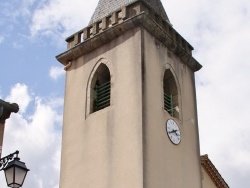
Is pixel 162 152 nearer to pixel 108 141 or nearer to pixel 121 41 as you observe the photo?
pixel 108 141

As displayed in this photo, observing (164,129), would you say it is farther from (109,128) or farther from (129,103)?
(109,128)

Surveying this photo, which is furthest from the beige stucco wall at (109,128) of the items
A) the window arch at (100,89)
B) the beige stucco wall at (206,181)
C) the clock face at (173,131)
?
the beige stucco wall at (206,181)

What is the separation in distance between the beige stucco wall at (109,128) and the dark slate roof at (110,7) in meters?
1.34

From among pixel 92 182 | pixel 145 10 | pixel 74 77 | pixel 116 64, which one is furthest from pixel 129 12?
pixel 92 182

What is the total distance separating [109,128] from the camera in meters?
14.6

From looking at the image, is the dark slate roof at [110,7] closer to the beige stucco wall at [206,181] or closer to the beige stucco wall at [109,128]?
the beige stucco wall at [109,128]

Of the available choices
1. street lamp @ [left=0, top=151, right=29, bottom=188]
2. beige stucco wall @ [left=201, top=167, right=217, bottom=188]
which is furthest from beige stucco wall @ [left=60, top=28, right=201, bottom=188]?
street lamp @ [left=0, top=151, right=29, bottom=188]

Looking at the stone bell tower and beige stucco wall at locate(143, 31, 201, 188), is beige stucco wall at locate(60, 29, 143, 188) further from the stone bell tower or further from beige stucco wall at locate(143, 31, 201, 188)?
beige stucco wall at locate(143, 31, 201, 188)

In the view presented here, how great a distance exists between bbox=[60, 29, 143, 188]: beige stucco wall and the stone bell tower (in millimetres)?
25

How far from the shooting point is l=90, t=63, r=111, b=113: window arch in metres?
15.6

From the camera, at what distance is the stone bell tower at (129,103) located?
1392 centimetres

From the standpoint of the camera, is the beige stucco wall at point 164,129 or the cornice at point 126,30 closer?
the beige stucco wall at point 164,129

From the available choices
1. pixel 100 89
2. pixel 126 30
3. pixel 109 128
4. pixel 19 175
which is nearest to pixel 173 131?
pixel 109 128

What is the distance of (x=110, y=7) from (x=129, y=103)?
386 cm
